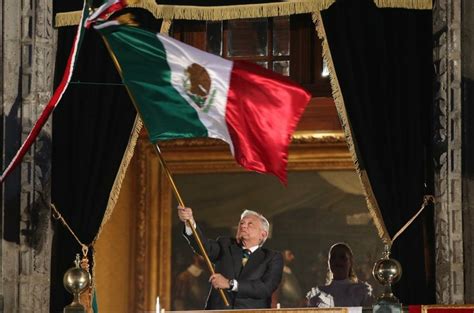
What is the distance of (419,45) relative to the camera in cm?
1434

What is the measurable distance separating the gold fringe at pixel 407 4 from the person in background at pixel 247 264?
2.15 m

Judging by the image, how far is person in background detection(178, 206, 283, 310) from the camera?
47.2 ft

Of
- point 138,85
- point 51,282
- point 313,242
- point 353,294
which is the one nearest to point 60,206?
point 51,282

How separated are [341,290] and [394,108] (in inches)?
65.8

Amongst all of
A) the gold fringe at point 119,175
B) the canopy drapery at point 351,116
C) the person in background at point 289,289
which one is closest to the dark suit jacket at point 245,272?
the gold fringe at point 119,175

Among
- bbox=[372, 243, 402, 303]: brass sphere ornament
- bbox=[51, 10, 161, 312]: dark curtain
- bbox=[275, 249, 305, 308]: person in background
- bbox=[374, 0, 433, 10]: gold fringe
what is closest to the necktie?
bbox=[51, 10, 161, 312]: dark curtain

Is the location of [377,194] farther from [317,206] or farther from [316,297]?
[317,206]

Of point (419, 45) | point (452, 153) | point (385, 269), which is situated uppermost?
point (419, 45)

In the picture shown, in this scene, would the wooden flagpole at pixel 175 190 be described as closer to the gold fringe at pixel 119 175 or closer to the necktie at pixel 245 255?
the necktie at pixel 245 255

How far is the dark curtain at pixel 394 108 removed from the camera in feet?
46.1

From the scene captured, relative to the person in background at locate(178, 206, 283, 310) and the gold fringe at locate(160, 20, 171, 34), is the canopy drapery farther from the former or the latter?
the person in background at locate(178, 206, 283, 310)

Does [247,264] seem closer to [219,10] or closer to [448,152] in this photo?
[448,152]

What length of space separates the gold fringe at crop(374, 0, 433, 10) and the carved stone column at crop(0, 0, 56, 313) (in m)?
2.95

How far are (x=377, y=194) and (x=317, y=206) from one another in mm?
3739
